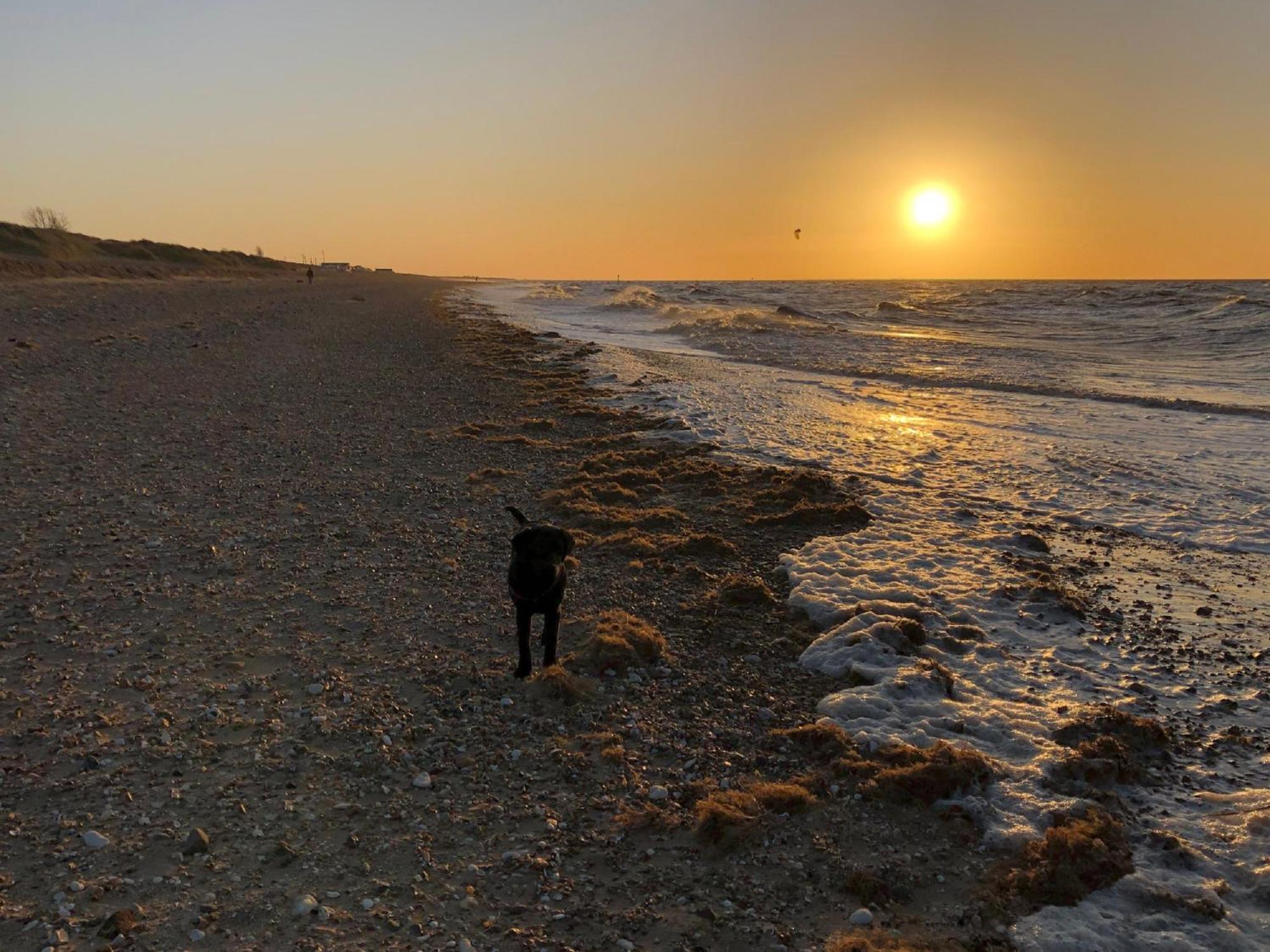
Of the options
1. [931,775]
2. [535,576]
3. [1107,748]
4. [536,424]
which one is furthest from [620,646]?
[536,424]

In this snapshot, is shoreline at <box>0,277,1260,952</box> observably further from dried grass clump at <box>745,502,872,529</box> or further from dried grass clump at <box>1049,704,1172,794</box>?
dried grass clump at <box>1049,704,1172,794</box>

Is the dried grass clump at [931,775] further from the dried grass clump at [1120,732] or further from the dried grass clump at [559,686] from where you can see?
the dried grass clump at [559,686]

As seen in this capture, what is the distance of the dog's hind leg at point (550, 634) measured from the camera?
5.71 meters

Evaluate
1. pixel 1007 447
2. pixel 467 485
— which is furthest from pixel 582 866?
pixel 1007 447

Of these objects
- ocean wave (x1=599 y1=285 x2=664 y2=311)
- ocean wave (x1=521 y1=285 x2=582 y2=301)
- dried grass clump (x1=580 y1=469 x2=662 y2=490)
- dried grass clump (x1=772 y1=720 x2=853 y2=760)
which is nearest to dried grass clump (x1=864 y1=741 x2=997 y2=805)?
dried grass clump (x1=772 y1=720 x2=853 y2=760)

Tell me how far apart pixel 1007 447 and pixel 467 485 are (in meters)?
9.27

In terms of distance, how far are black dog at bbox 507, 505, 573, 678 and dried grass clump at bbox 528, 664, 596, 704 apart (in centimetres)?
12

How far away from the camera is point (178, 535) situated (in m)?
7.87

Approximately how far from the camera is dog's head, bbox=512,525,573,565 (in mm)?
5465

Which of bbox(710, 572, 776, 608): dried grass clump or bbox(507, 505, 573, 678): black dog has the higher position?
bbox(507, 505, 573, 678): black dog

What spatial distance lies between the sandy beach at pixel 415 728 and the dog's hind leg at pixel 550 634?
0.22 m

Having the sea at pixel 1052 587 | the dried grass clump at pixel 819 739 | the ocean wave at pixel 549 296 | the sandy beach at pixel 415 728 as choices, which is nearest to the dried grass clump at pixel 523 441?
the sandy beach at pixel 415 728

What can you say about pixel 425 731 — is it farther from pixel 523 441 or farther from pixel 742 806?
pixel 523 441

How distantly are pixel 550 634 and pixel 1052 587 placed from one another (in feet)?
15.8
